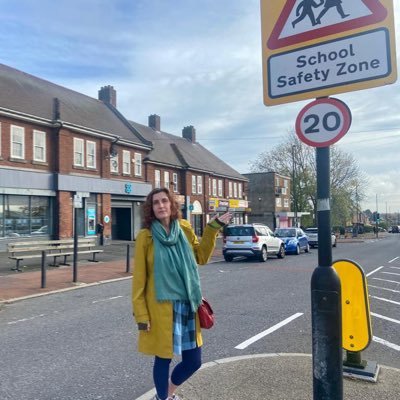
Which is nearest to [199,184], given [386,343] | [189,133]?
[189,133]

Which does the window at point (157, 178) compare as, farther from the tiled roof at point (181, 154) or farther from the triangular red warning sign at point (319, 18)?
the triangular red warning sign at point (319, 18)

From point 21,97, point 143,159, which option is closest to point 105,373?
point 21,97

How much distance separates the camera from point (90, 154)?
2539 centimetres

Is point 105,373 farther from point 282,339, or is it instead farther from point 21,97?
point 21,97

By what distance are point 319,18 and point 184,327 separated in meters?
2.49

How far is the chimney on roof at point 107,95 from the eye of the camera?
3209cm

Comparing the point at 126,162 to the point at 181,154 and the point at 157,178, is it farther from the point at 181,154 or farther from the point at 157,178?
the point at 181,154

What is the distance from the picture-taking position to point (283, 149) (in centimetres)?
5388

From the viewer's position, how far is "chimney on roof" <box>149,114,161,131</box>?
3941 centimetres

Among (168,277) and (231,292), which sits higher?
(168,277)

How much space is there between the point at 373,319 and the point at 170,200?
16.4ft

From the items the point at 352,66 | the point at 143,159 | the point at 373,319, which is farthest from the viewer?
the point at 143,159

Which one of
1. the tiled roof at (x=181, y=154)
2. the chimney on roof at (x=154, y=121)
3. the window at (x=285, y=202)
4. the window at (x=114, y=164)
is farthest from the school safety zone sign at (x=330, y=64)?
the window at (x=285, y=202)

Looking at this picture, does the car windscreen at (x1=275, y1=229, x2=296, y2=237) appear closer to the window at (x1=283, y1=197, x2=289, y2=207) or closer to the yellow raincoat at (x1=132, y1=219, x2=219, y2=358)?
the yellow raincoat at (x1=132, y1=219, x2=219, y2=358)
